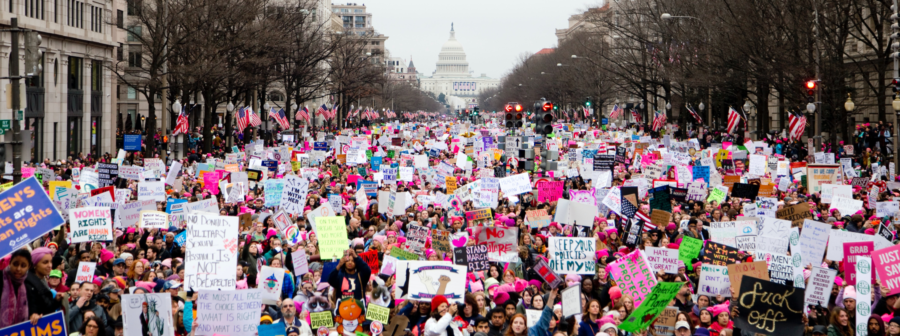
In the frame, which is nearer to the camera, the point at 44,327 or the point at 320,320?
the point at 44,327

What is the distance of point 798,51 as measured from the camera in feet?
107

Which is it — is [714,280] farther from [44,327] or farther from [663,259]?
[44,327]

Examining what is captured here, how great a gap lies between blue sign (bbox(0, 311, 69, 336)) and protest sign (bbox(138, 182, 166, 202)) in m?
9.40

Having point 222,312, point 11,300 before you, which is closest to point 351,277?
point 222,312

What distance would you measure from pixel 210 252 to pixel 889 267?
664 centimetres

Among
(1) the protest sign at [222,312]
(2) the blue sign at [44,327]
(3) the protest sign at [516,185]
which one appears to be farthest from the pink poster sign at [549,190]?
(2) the blue sign at [44,327]

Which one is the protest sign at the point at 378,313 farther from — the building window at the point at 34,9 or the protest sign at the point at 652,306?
the building window at the point at 34,9

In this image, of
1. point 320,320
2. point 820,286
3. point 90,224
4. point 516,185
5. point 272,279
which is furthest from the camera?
point 516,185

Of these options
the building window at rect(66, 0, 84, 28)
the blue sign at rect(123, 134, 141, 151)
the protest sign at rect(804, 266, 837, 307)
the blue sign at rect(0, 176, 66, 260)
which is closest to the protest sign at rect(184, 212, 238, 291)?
the blue sign at rect(0, 176, 66, 260)

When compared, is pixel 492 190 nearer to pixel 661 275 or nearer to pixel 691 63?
pixel 661 275

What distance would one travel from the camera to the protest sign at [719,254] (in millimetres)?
12086

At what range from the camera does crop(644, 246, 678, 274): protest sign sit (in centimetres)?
1196

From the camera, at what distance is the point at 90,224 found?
1356 centimetres

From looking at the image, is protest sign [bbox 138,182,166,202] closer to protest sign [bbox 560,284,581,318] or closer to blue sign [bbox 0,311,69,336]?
blue sign [bbox 0,311,69,336]
